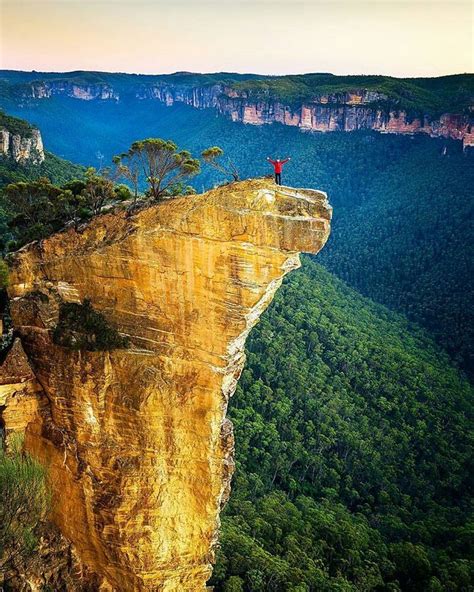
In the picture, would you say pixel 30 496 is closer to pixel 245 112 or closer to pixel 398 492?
pixel 398 492

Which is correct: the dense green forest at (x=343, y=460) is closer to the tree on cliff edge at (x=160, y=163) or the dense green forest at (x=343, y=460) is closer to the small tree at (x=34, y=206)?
the small tree at (x=34, y=206)

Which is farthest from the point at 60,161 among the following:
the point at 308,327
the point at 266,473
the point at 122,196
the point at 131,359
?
the point at 131,359

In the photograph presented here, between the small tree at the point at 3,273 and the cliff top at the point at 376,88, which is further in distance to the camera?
the cliff top at the point at 376,88

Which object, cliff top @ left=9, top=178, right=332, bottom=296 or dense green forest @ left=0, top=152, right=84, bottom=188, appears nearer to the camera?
cliff top @ left=9, top=178, right=332, bottom=296

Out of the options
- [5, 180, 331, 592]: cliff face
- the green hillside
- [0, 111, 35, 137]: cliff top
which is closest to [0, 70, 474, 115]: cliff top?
the green hillside

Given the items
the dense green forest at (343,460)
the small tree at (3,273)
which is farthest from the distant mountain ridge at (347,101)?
the small tree at (3,273)

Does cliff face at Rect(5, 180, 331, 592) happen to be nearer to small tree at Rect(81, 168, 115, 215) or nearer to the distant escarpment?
small tree at Rect(81, 168, 115, 215)

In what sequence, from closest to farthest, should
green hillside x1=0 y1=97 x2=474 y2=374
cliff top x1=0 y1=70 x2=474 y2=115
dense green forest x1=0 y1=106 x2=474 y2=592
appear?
dense green forest x1=0 y1=106 x2=474 y2=592
green hillside x1=0 y1=97 x2=474 y2=374
cliff top x1=0 y1=70 x2=474 y2=115
